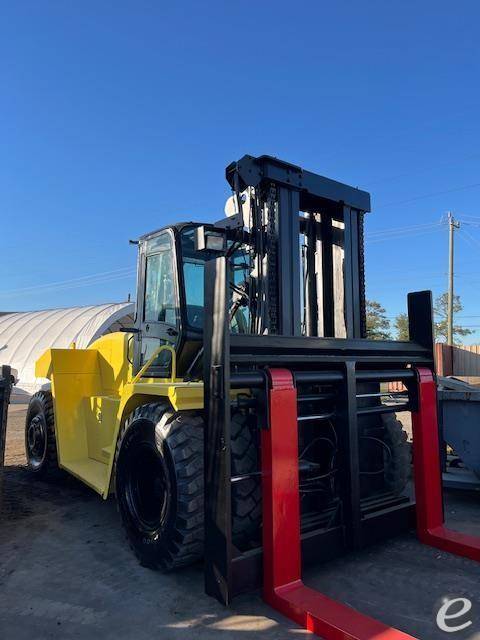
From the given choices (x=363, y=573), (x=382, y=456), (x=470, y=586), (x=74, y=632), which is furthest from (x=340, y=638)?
(x=382, y=456)

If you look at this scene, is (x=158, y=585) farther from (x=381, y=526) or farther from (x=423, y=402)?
(x=423, y=402)

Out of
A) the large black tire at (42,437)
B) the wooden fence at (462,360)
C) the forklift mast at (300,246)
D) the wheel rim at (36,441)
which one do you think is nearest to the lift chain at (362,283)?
the forklift mast at (300,246)

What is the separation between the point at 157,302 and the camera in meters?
4.64

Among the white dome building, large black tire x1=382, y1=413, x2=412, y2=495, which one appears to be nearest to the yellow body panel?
large black tire x1=382, y1=413, x2=412, y2=495

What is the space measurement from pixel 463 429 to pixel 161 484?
137 inches

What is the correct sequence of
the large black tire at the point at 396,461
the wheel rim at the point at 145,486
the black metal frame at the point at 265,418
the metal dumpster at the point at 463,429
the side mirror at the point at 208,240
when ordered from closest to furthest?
the black metal frame at the point at 265,418, the side mirror at the point at 208,240, the wheel rim at the point at 145,486, the large black tire at the point at 396,461, the metal dumpster at the point at 463,429

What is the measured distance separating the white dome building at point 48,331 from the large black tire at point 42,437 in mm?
17464

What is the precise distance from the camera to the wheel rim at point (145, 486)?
374cm

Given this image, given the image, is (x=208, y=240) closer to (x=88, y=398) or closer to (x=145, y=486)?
(x=145, y=486)

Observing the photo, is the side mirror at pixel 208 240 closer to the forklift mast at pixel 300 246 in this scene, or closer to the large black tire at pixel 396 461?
the forklift mast at pixel 300 246

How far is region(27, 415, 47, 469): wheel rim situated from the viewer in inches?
245

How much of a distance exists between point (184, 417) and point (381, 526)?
1.68 m

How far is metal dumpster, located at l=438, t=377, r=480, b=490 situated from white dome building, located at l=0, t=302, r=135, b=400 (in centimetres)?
2034

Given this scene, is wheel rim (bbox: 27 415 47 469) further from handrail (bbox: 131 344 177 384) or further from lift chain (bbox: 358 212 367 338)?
lift chain (bbox: 358 212 367 338)
